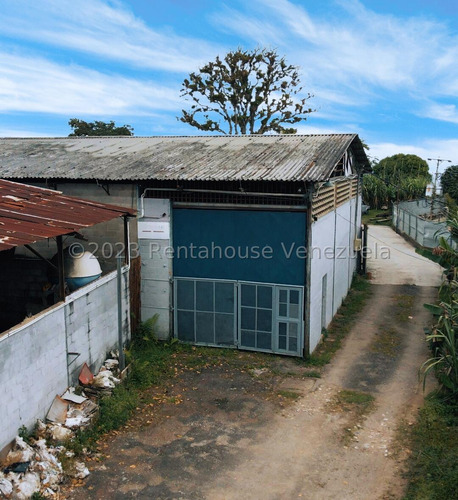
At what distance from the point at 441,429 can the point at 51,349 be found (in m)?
7.07

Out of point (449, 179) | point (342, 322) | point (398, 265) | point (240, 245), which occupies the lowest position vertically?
point (342, 322)

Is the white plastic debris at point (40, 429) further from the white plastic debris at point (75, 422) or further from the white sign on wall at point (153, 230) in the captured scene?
the white sign on wall at point (153, 230)

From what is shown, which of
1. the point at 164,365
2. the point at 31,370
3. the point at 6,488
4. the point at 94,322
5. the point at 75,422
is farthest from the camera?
the point at 164,365

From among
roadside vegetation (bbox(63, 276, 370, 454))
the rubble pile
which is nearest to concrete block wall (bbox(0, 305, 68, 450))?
the rubble pile

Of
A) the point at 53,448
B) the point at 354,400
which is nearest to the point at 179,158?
the point at 354,400

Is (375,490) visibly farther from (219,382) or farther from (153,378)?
(153,378)

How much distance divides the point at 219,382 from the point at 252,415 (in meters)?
1.54

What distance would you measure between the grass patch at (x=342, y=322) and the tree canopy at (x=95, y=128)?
30924mm

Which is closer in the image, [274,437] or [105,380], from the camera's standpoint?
[274,437]

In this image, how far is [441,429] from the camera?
29.3 ft

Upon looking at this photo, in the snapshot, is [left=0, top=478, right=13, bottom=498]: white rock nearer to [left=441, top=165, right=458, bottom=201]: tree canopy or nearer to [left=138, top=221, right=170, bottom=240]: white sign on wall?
[left=138, top=221, right=170, bottom=240]: white sign on wall

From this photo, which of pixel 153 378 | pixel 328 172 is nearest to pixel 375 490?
pixel 153 378

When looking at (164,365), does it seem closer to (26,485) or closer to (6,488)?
(26,485)

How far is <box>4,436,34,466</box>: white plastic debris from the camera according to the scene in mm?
7439
